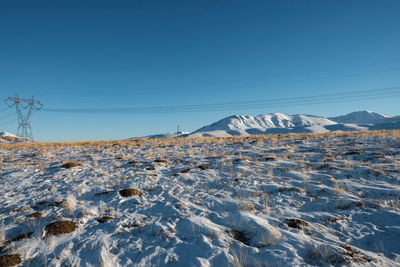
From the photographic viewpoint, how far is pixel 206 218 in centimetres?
476

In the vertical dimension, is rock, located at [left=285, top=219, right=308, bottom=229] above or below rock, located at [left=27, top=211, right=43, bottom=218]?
below

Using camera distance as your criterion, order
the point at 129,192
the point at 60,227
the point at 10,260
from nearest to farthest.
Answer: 1. the point at 10,260
2. the point at 60,227
3. the point at 129,192

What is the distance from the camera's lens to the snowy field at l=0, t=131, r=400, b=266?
340 cm

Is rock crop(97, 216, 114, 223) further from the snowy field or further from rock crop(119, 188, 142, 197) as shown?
rock crop(119, 188, 142, 197)

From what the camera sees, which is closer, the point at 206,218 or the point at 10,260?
the point at 10,260

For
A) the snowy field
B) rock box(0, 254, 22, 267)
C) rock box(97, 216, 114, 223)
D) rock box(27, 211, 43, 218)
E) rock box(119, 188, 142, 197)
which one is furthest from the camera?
rock box(119, 188, 142, 197)

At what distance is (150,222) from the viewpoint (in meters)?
4.63

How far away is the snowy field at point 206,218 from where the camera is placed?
3.40 m

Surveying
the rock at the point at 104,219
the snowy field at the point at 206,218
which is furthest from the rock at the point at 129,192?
the rock at the point at 104,219

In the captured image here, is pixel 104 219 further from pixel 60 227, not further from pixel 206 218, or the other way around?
pixel 206 218

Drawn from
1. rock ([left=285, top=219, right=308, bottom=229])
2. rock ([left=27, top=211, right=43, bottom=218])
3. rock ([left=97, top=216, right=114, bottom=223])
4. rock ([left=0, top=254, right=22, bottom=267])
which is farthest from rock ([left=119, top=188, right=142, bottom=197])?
rock ([left=285, top=219, right=308, bottom=229])

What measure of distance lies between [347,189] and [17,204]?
981 centimetres

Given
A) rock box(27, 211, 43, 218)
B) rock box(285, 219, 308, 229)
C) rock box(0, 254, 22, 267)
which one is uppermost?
rock box(27, 211, 43, 218)

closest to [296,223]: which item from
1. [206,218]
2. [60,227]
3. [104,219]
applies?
[206,218]
